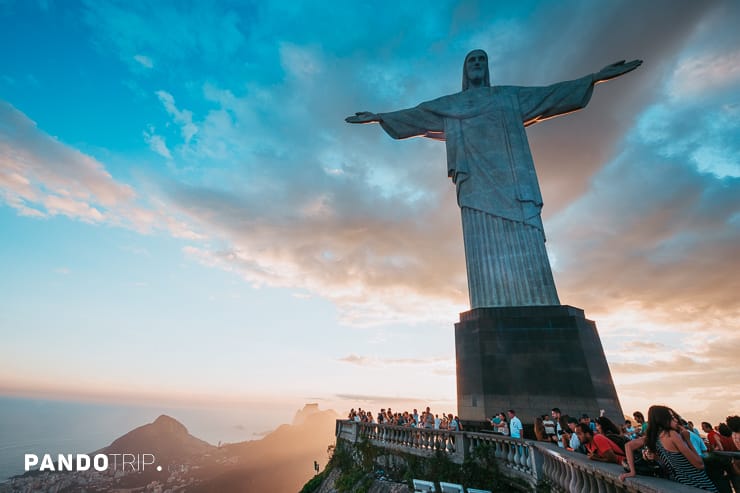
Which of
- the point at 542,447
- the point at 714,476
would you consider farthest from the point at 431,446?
the point at 714,476

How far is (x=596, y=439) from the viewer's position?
4926 mm

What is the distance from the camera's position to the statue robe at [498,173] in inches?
523

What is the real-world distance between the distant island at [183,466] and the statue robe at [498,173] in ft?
218

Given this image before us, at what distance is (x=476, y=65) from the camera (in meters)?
18.3

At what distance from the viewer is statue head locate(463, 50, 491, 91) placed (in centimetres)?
1828

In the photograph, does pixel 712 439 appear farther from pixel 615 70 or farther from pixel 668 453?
pixel 615 70

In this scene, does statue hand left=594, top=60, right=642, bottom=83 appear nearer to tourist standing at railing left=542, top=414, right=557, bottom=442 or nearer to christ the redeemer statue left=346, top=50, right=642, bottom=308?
christ the redeemer statue left=346, top=50, right=642, bottom=308

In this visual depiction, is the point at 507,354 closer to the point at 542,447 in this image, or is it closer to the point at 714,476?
the point at 542,447

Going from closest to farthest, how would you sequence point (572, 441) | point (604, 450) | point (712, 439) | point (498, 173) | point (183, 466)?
point (604, 450) < point (572, 441) < point (712, 439) < point (498, 173) < point (183, 466)

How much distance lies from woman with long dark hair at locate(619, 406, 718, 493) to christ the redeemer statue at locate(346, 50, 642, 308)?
30.7 ft

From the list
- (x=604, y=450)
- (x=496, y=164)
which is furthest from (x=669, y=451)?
(x=496, y=164)

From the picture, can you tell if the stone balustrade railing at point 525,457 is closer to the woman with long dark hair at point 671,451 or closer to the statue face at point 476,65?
the woman with long dark hair at point 671,451

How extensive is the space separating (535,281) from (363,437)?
374 inches

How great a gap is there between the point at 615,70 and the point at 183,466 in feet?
488
